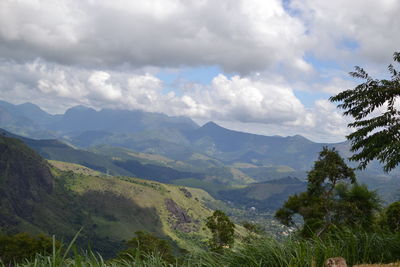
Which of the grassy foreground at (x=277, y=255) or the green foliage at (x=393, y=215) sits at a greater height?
the grassy foreground at (x=277, y=255)

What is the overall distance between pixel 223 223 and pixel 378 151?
114 ft

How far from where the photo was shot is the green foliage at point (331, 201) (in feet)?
94.9

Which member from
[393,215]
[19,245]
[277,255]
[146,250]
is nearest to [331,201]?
[393,215]

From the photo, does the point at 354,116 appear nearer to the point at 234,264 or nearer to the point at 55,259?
the point at 234,264

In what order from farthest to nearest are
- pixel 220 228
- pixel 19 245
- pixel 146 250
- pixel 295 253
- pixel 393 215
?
pixel 19 245 → pixel 146 250 → pixel 220 228 → pixel 393 215 → pixel 295 253

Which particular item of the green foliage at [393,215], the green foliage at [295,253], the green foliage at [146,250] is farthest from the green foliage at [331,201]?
the green foliage at [295,253]

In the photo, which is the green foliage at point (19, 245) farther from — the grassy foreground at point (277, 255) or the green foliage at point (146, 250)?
the grassy foreground at point (277, 255)

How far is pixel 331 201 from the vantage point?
31.9 metres

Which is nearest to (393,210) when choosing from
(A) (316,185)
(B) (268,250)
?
(A) (316,185)

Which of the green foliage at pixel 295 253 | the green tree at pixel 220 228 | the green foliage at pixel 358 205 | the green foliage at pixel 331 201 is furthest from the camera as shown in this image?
the green tree at pixel 220 228

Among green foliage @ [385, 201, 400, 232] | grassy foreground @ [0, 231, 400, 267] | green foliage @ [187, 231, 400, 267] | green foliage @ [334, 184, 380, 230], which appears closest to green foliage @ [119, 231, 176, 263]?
grassy foreground @ [0, 231, 400, 267]

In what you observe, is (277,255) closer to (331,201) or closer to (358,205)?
(358,205)

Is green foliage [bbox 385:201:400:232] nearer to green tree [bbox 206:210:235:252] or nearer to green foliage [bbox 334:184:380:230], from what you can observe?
green foliage [bbox 334:184:380:230]

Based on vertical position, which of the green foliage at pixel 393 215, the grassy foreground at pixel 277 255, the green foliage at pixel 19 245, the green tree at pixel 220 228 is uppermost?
the grassy foreground at pixel 277 255
